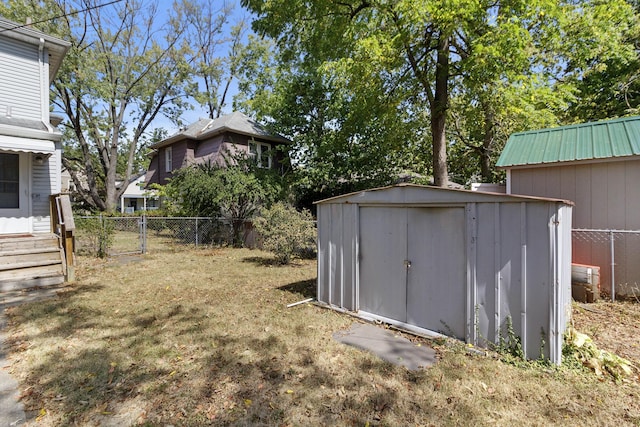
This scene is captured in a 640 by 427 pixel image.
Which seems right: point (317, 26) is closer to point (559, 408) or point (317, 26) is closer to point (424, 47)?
point (424, 47)

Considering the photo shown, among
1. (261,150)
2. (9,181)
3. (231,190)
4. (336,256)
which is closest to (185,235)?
(231,190)

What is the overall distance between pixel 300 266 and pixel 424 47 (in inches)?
318

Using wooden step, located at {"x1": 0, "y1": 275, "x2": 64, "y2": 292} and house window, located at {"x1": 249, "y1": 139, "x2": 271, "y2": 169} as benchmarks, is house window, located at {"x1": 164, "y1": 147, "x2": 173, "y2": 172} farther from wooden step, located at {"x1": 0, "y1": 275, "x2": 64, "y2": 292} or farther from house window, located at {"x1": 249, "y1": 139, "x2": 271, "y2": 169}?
wooden step, located at {"x1": 0, "y1": 275, "x2": 64, "y2": 292}

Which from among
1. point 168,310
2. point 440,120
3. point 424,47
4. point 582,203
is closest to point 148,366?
point 168,310

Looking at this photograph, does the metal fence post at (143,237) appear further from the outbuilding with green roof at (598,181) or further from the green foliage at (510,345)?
the outbuilding with green roof at (598,181)

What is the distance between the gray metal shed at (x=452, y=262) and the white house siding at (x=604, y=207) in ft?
9.90

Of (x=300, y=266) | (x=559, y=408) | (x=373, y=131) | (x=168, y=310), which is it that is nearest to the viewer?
(x=559, y=408)

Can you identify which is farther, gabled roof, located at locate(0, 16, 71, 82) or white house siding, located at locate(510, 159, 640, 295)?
gabled roof, located at locate(0, 16, 71, 82)

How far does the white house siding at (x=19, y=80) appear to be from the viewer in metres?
8.20

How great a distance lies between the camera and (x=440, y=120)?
10.1 m

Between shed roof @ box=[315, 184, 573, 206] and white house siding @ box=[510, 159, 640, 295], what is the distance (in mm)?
3445

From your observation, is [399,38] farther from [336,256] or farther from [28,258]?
[28,258]

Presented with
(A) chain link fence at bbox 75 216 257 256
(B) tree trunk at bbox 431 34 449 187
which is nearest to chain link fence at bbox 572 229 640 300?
(B) tree trunk at bbox 431 34 449 187

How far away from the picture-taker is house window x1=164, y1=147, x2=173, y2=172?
19688 millimetres
